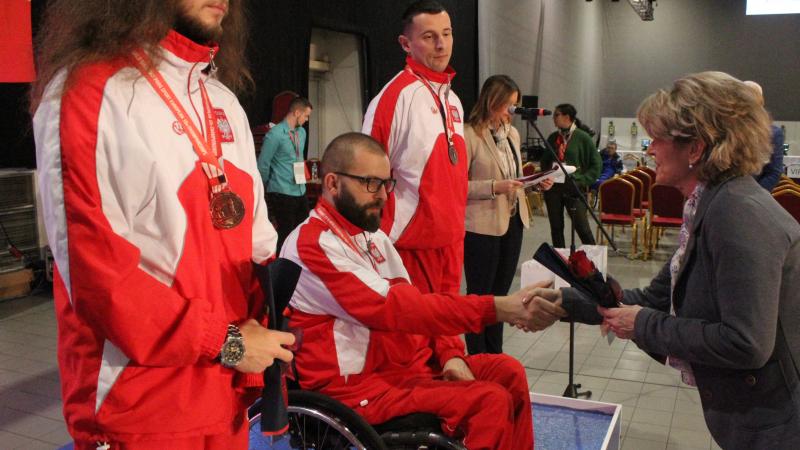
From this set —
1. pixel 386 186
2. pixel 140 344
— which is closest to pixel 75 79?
pixel 140 344

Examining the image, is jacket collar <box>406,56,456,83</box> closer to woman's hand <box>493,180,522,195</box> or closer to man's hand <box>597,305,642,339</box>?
woman's hand <box>493,180,522,195</box>

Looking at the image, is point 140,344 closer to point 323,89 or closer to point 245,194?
point 245,194

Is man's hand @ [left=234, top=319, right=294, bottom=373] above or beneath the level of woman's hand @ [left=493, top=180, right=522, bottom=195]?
above

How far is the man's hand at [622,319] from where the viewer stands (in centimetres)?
190

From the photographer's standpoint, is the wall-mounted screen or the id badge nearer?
the id badge

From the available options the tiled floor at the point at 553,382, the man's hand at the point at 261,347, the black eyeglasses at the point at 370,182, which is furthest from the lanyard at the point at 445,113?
the man's hand at the point at 261,347

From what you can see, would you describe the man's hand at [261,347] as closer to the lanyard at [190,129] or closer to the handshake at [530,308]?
the lanyard at [190,129]

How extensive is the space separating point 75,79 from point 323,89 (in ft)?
31.5

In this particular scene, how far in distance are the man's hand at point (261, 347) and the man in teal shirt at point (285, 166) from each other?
569 centimetres

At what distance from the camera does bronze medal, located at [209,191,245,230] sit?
1349mm

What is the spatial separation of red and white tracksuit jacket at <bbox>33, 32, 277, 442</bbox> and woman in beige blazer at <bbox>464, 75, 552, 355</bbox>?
2.59 m

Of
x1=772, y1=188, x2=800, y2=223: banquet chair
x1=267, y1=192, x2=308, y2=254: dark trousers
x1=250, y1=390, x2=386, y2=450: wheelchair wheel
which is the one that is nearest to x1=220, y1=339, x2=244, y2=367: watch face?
x1=250, y1=390, x2=386, y2=450: wheelchair wheel

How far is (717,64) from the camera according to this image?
21.3m

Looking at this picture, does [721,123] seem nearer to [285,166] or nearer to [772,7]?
[285,166]
